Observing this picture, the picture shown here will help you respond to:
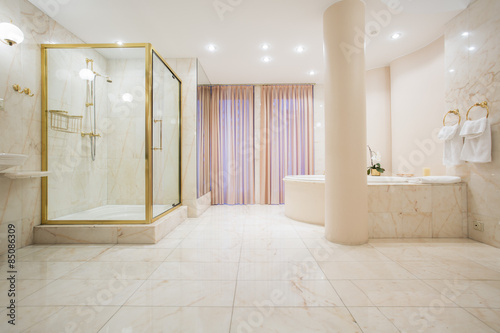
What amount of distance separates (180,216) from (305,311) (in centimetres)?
233

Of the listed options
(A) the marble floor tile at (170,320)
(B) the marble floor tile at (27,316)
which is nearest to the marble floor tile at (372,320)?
(A) the marble floor tile at (170,320)

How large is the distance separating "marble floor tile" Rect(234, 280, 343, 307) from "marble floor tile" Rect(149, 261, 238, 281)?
182 mm

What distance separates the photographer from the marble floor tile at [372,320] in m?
1.07

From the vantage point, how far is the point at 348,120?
2.19 meters

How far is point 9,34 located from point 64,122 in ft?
3.18

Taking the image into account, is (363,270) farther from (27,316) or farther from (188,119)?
(188,119)

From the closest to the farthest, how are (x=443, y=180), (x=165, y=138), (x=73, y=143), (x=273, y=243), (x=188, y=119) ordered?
(x=273, y=243) < (x=443, y=180) < (x=73, y=143) < (x=165, y=138) < (x=188, y=119)

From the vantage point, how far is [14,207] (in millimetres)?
2123

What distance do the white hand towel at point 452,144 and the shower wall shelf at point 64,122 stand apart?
445 centimetres

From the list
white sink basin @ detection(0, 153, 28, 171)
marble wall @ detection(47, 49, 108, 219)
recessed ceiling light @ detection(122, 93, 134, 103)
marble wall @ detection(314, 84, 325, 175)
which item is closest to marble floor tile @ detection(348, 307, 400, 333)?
white sink basin @ detection(0, 153, 28, 171)

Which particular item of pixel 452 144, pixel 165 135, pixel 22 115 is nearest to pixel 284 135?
pixel 165 135

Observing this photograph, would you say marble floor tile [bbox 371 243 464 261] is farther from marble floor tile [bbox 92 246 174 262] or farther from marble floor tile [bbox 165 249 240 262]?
marble floor tile [bbox 92 246 174 262]

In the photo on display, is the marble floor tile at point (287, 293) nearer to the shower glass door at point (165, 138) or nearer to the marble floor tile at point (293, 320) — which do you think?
the marble floor tile at point (293, 320)

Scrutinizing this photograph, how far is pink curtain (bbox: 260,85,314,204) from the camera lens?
4559mm
